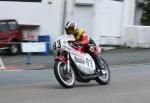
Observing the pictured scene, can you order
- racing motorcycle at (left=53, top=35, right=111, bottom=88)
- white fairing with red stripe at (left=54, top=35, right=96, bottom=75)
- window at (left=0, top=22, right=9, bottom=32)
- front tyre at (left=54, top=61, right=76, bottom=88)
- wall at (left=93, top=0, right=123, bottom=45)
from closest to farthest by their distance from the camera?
front tyre at (left=54, top=61, right=76, bottom=88)
racing motorcycle at (left=53, top=35, right=111, bottom=88)
white fairing with red stripe at (left=54, top=35, right=96, bottom=75)
window at (left=0, top=22, right=9, bottom=32)
wall at (left=93, top=0, right=123, bottom=45)

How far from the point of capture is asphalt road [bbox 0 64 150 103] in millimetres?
11984

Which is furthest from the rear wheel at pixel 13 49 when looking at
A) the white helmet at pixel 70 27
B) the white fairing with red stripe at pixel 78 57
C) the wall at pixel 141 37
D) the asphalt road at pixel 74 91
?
the white helmet at pixel 70 27

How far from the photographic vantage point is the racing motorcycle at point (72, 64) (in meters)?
14.0

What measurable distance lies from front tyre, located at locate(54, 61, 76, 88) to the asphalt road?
0.16 meters

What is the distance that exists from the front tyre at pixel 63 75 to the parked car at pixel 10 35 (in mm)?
16673

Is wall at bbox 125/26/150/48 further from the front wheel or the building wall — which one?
the front wheel

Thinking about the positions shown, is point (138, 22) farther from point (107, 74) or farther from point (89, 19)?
point (107, 74)

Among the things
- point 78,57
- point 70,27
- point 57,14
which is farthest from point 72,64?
point 57,14

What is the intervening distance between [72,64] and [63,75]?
0.56m

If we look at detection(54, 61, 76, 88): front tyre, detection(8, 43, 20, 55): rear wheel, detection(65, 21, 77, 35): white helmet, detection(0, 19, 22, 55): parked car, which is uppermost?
detection(65, 21, 77, 35): white helmet

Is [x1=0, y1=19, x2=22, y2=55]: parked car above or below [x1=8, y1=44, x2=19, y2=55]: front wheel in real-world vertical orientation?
above

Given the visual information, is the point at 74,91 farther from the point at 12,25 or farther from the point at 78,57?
the point at 12,25

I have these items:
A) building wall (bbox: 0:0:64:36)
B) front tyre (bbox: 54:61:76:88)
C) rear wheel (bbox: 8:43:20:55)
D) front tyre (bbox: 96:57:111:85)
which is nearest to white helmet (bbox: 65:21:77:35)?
front tyre (bbox: 54:61:76:88)

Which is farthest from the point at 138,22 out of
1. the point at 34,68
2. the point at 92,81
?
the point at 92,81
